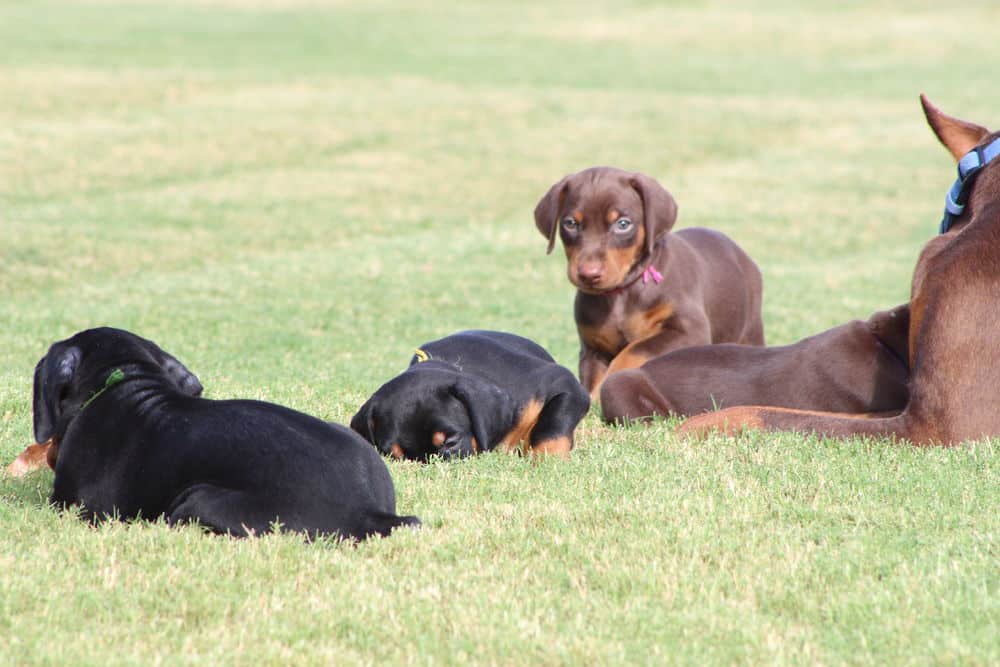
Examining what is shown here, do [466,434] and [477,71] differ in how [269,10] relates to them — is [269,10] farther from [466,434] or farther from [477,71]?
[466,434]

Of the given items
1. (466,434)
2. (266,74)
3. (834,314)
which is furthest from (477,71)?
(466,434)

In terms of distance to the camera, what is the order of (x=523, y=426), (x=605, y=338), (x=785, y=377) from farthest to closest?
(x=605, y=338) → (x=785, y=377) → (x=523, y=426)

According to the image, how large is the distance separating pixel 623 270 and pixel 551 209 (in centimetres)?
68

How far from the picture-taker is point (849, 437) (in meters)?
6.29

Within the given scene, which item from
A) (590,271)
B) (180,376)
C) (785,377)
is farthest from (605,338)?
(180,376)

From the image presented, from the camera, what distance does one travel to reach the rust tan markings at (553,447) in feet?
20.7

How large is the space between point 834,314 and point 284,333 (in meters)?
5.40

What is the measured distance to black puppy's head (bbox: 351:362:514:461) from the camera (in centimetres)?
622

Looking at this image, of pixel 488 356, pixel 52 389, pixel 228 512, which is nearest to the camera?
pixel 228 512

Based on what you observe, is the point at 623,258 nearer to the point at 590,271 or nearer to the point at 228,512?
the point at 590,271

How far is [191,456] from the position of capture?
5.07 meters

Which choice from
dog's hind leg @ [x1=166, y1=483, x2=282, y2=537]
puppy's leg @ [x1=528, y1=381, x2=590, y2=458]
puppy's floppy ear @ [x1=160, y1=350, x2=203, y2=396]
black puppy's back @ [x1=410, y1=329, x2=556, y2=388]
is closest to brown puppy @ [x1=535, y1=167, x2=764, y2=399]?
black puppy's back @ [x1=410, y1=329, x2=556, y2=388]

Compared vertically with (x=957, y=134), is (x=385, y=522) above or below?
below

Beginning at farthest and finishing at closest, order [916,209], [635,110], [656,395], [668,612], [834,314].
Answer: [635,110] < [916,209] < [834,314] < [656,395] < [668,612]
